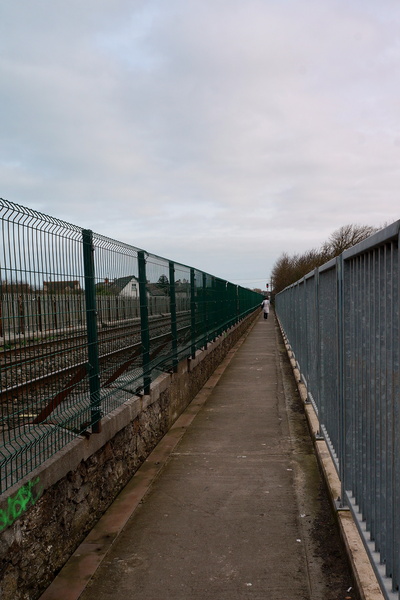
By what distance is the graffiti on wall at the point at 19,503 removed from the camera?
279 centimetres

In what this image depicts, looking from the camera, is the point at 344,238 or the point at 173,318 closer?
the point at 173,318

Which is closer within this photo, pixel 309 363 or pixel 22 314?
pixel 22 314

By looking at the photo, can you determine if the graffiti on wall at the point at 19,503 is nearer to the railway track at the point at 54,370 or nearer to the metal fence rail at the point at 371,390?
the railway track at the point at 54,370

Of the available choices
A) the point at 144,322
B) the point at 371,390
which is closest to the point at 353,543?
the point at 371,390

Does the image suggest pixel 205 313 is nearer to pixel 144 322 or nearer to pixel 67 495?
pixel 144 322

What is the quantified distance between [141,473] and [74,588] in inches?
83.9

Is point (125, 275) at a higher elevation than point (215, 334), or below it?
higher

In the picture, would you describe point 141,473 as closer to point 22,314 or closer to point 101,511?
point 101,511

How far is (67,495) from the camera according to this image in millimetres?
3762

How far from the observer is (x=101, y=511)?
4.49 metres

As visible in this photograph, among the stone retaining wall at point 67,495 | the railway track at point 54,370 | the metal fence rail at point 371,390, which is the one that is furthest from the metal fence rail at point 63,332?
the metal fence rail at point 371,390

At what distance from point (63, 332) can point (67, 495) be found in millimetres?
1050

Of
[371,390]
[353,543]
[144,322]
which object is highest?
[144,322]

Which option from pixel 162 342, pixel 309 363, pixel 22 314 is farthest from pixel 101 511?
pixel 309 363
